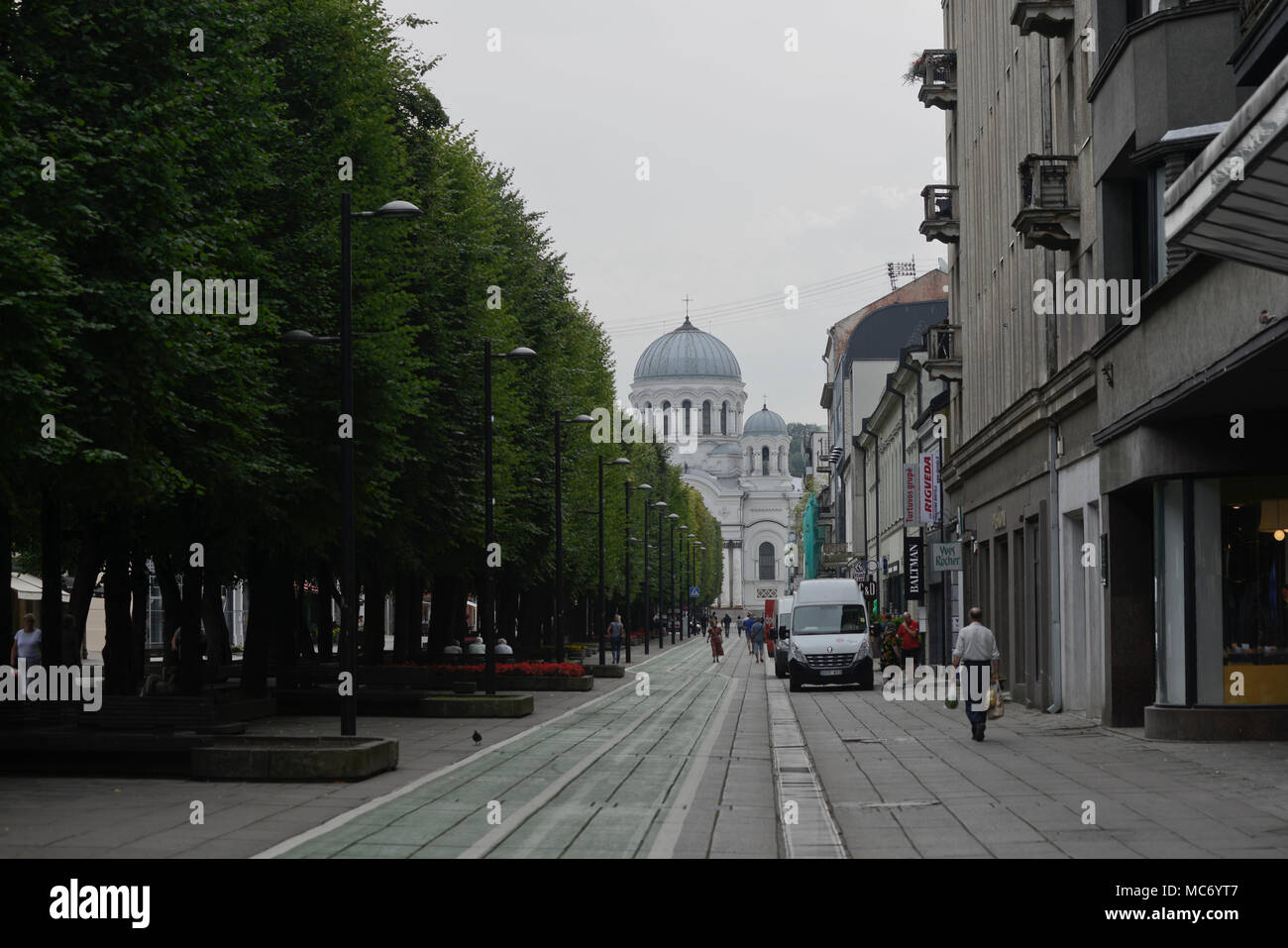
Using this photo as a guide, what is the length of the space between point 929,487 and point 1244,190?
37.0 metres

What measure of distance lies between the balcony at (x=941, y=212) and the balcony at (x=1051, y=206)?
15.8 m

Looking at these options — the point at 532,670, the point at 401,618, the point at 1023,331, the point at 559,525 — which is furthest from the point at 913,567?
the point at 1023,331

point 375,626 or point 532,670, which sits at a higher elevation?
point 375,626

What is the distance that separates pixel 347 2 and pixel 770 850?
64.7 feet

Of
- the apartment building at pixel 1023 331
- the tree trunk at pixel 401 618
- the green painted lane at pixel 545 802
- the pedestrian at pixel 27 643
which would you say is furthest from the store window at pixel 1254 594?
the tree trunk at pixel 401 618

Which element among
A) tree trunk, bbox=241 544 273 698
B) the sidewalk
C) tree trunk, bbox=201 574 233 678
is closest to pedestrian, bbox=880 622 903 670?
tree trunk, bbox=201 574 233 678

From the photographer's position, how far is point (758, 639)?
75.2m

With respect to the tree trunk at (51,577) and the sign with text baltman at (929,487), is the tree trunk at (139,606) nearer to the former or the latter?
the tree trunk at (51,577)

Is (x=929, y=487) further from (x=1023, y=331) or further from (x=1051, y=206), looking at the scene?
(x=1051, y=206)

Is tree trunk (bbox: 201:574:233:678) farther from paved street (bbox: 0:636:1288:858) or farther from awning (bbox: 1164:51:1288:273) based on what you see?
awning (bbox: 1164:51:1288:273)

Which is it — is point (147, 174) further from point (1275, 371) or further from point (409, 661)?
point (409, 661)

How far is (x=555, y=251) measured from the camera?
4978cm

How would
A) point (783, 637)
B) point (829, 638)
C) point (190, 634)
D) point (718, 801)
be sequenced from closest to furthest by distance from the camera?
point (718, 801) → point (190, 634) → point (829, 638) → point (783, 637)
